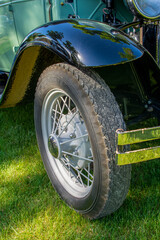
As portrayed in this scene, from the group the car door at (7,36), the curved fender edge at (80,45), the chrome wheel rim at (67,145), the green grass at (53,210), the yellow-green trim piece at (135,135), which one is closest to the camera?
the yellow-green trim piece at (135,135)

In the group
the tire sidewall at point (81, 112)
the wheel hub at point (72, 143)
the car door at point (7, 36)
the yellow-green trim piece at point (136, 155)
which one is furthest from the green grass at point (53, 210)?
the car door at point (7, 36)

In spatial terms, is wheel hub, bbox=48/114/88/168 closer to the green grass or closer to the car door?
the green grass

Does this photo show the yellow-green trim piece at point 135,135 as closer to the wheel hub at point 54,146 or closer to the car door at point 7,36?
the wheel hub at point 54,146

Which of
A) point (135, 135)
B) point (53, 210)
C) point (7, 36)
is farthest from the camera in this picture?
point (7, 36)

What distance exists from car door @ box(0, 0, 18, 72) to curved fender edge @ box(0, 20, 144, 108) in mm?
1138

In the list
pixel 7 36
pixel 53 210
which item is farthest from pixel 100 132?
pixel 7 36

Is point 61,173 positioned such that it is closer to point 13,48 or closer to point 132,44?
point 132,44

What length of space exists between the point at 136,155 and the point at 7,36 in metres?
2.25

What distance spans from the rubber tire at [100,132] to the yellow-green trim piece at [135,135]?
0.08 metres

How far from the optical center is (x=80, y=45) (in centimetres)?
151

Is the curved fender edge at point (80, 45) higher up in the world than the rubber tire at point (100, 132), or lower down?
higher up

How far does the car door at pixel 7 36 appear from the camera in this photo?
2.98m

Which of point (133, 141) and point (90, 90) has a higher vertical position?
point (90, 90)

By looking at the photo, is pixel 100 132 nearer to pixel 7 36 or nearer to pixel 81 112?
pixel 81 112
